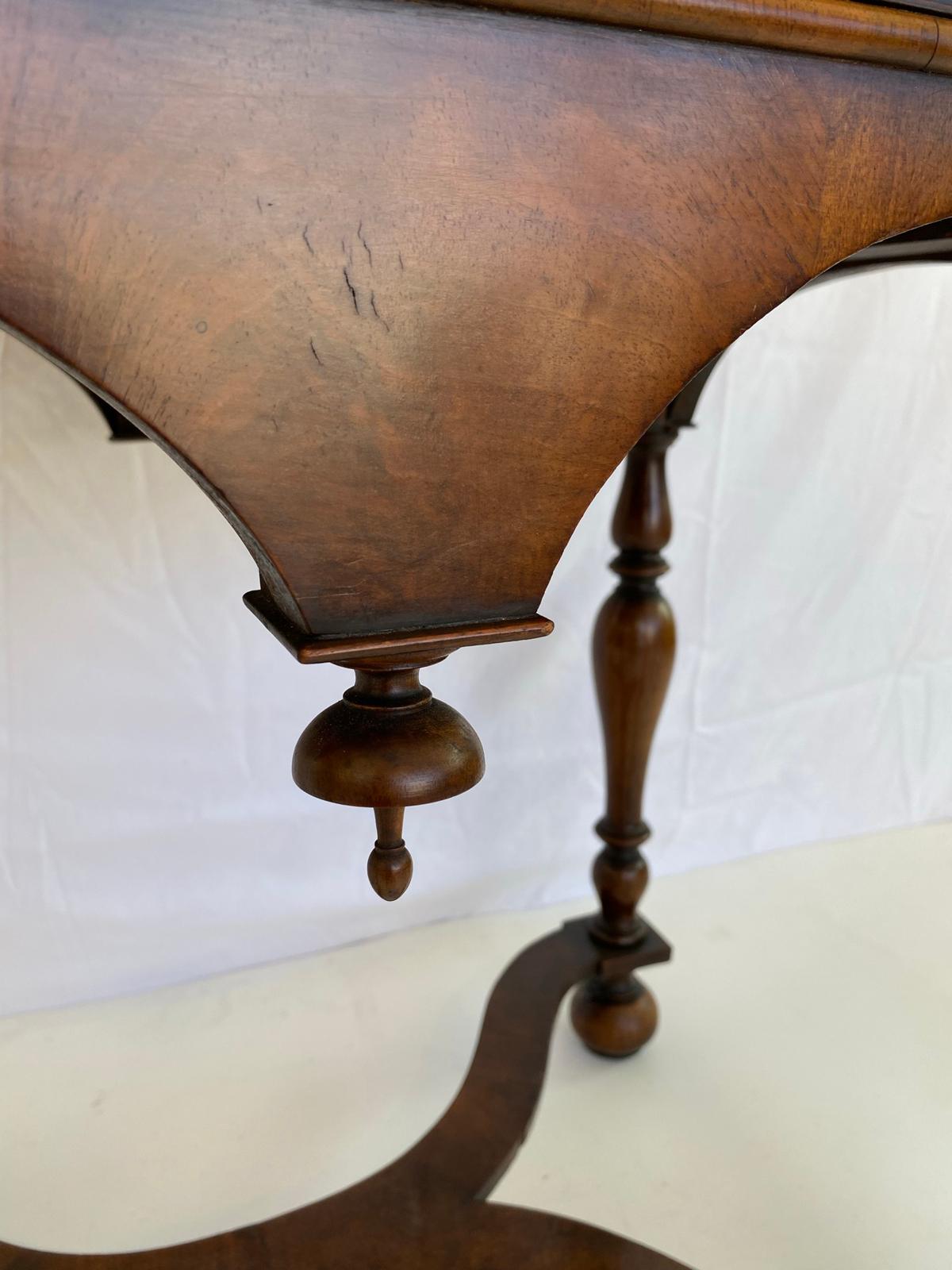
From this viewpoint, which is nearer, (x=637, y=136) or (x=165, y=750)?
(x=637, y=136)

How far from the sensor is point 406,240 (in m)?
0.37

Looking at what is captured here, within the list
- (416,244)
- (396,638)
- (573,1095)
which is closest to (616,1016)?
(573,1095)

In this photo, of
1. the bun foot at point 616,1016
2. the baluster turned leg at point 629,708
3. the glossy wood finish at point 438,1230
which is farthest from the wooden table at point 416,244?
the bun foot at point 616,1016

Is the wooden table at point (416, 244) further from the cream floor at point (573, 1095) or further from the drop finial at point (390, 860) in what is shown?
the cream floor at point (573, 1095)

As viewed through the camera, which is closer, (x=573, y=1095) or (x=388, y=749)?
(x=388, y=749)

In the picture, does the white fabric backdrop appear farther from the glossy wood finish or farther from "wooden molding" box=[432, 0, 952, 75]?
"wooden molding" box=[432, 0, 952, 75]

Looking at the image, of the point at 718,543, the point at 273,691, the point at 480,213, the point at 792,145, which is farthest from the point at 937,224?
the point at 273,691

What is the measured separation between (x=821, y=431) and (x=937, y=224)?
76 cm

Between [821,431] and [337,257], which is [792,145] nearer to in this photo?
[337,257]

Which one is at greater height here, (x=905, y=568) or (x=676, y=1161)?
(x=905, y=568)

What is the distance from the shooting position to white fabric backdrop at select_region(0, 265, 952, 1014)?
1184 millimetres

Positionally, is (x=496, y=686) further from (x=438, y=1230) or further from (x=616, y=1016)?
(x=438, y=1230)

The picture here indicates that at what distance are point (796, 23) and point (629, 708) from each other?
734mm

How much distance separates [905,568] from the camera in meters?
1.57
